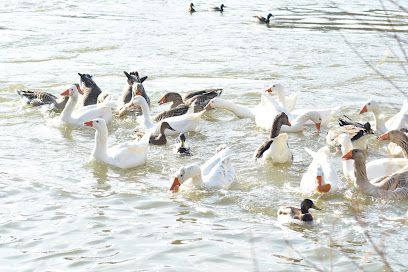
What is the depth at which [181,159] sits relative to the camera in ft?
36.9

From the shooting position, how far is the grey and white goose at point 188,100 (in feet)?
44.5

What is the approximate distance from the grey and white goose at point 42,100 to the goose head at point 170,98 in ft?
5.75

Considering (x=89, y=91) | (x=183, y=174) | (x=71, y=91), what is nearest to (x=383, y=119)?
(x=183, y=174)

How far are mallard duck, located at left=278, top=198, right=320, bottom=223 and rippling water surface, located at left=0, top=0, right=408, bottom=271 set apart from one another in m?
0.11

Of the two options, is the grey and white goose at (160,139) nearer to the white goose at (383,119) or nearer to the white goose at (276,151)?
the white goose at (276,151)

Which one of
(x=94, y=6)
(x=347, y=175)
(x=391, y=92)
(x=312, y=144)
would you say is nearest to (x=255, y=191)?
(x=347, y=175)

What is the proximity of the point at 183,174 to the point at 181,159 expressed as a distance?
5.68 feet

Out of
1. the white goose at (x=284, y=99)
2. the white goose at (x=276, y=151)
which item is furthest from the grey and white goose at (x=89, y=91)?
the white goose at (x=276, y=151)

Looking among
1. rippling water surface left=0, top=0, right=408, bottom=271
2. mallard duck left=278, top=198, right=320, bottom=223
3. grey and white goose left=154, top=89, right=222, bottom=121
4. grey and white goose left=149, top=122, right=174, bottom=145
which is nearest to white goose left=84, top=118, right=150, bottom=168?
rippling water surface left=0, top=0, right=408, bottom=271

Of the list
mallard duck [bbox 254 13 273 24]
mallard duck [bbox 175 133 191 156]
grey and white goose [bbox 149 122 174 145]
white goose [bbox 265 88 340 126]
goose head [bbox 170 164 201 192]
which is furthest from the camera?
mallard duck [bbox 254 13 273 24]

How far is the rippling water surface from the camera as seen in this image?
7.65 metres

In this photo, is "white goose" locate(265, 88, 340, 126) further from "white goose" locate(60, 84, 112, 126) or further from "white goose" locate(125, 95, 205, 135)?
"white goose" locate(60, 84, 112, 126)

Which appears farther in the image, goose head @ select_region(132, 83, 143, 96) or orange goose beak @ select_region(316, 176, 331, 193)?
goose head @ select_region(132, 83, 143, 96)

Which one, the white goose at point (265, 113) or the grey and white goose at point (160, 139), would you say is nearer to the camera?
the grey and white goose at point (160, 139)
